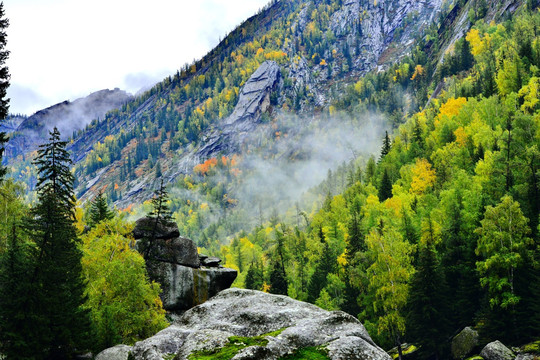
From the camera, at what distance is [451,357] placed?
4600 cm

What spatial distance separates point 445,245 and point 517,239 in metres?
12.4

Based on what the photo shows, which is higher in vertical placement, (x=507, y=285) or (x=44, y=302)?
(x=44, y=302)

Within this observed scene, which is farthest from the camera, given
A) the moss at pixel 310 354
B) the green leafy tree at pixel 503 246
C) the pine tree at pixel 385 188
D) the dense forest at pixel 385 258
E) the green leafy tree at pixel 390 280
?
the pine tree at pixel 385 188

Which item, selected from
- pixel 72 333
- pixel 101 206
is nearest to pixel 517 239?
pixel 72 333

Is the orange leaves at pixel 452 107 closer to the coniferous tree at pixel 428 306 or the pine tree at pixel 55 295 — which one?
the coniferous tree at pixel 428 306

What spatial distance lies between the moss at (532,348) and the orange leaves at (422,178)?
158ft

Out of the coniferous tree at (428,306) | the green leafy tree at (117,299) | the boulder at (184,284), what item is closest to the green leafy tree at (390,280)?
the coniferous tree at (428,306)

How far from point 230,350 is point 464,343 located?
39369 mm

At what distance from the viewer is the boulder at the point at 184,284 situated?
47.5 metres

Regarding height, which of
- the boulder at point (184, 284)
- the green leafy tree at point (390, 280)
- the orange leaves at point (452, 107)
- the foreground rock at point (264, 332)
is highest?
the orange leaves at point (452, 107)

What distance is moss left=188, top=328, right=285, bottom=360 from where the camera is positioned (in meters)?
14.6

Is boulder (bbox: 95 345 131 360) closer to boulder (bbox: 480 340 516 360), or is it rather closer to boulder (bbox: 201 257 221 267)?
boulder (bbox: 201 257 221 267)

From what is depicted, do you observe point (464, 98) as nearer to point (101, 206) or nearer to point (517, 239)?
point (517, 239)

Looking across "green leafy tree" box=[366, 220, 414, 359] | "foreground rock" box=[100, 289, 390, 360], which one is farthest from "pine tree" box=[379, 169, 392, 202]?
"foreground rock" box=[100, 289, 390, 360]
